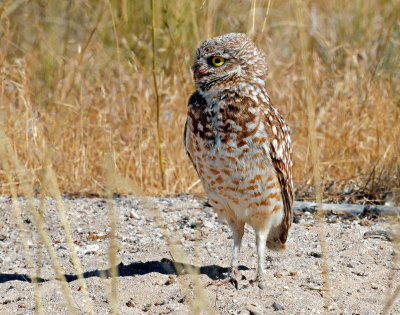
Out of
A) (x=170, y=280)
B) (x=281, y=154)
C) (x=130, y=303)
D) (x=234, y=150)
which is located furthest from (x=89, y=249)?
(x=281, y=154)

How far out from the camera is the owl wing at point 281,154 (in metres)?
3.71

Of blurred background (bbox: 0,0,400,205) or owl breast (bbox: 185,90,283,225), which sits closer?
owl breast (bbox: 185,90,283,225)

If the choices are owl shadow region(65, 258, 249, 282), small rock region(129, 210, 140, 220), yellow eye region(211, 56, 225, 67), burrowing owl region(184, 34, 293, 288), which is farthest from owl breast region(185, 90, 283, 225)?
small rock region(129, 210, 140, 220)

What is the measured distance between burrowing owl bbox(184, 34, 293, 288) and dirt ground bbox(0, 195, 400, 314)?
1.07 feet

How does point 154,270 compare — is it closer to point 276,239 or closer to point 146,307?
point 146,307

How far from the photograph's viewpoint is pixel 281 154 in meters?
3.79

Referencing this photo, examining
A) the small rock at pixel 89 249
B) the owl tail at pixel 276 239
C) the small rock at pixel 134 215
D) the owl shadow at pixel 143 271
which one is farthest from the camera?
the small rock at pixel 134 215

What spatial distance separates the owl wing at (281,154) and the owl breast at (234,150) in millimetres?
47

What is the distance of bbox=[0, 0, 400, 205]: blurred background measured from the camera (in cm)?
550

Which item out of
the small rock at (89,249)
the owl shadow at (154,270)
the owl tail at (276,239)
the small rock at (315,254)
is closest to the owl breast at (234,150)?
the owl tail at (276,239)

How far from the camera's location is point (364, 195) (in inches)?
208

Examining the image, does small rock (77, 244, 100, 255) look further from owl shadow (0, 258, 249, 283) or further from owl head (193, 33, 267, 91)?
owl head (193, 33, 267, 91)

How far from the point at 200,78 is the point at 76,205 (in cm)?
188

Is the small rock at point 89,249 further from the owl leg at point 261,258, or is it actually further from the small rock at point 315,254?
the small rock at point 315,254
